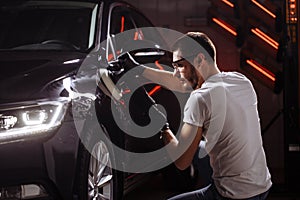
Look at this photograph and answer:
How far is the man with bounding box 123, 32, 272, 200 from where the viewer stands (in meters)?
2.53

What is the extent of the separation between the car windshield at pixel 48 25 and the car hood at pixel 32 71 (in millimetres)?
267

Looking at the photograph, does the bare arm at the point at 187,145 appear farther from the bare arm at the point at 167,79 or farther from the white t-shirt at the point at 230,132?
the bare arm at the point at 167,79

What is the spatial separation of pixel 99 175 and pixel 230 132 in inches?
39.2

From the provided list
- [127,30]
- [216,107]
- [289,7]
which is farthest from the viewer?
[289,7]

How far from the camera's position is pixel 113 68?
11.6ft

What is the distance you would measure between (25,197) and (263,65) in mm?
3706

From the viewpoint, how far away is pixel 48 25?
3.83 metres

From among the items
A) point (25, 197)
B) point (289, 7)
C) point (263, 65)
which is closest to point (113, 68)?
point (25, 197)

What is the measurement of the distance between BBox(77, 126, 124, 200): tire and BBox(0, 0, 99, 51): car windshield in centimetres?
68

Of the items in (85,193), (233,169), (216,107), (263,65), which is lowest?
(263,65)

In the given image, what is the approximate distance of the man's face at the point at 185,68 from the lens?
2.65m

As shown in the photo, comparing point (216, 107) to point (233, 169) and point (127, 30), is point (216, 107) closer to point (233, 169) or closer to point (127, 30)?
point (233, 169)

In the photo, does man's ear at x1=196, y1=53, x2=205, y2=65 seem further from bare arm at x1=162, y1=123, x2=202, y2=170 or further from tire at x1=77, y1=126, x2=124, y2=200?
tire at x1=77, y1=126, x2=124, y2=200

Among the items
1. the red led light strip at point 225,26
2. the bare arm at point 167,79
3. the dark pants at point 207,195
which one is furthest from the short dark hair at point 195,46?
the red led light strip at point 225,26
